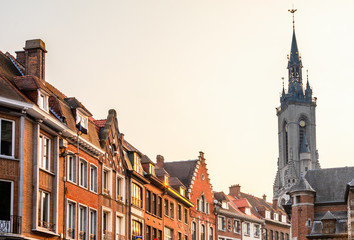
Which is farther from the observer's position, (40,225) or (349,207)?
(349,207)

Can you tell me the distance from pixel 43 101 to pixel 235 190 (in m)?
61.8

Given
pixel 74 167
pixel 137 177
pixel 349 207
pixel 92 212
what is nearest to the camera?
pixel 74 167

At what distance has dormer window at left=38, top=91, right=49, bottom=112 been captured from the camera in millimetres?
33562

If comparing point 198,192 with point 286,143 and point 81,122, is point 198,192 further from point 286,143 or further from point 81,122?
point 286,143

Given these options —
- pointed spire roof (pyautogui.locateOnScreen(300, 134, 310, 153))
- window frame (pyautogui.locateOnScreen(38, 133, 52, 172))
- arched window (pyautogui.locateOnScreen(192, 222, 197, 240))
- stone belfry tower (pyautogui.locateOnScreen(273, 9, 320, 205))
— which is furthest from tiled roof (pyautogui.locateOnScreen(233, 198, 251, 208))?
pointed spire roof (pyautogui.locateOnScreen(300, 134, 310, 153))

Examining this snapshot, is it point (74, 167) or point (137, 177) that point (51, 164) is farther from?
point (137, 177)

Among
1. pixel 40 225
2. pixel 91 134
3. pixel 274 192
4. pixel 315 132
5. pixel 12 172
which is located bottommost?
pixel 40 225

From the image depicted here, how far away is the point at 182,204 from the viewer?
64.6m

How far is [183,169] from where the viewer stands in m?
71.9

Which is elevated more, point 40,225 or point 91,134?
point 91,134

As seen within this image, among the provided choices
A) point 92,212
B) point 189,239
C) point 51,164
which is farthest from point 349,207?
point 51,164

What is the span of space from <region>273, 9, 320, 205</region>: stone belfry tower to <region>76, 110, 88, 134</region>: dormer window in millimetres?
123545

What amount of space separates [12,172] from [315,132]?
468 ft

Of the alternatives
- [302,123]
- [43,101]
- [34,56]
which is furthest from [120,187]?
[302,123]
